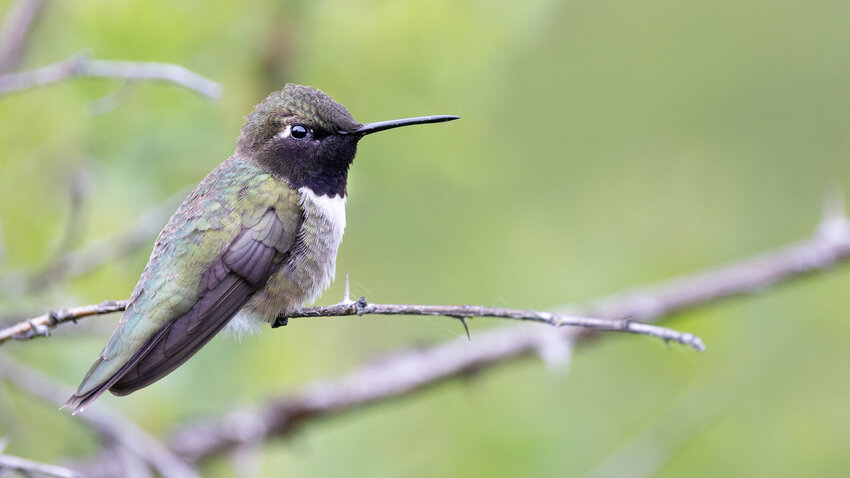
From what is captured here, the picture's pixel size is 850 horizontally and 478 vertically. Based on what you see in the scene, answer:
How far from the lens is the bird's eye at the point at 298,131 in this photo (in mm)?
3762

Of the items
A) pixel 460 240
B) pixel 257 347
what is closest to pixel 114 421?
pixel 257 347

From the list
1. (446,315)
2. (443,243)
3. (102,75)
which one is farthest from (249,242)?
(443,243)

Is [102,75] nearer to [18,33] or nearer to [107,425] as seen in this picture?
[18,33]

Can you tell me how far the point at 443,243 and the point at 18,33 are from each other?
11.5 feet

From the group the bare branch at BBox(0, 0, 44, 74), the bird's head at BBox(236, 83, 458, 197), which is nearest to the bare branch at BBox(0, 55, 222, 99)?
the bird's head at BBox(236, 83, 458, 197)

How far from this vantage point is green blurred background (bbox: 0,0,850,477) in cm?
482

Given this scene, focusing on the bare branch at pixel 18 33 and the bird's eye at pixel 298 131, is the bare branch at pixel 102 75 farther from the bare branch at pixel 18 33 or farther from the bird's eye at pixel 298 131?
the bare branch at pixel 18 33

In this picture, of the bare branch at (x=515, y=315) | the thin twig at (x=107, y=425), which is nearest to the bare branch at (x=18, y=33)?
the thin twig at (x=107, y=425)

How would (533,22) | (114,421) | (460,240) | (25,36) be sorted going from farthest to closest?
(460,240) → (533,22) → (25,36) → (114,421)

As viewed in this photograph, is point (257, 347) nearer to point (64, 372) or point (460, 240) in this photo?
point (64, 372)

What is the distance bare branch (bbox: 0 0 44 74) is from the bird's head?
1.32m

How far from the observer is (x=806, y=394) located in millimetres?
5898

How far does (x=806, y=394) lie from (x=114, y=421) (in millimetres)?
4007

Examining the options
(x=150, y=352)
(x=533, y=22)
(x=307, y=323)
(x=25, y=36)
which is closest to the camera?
(x=150, y=352)
